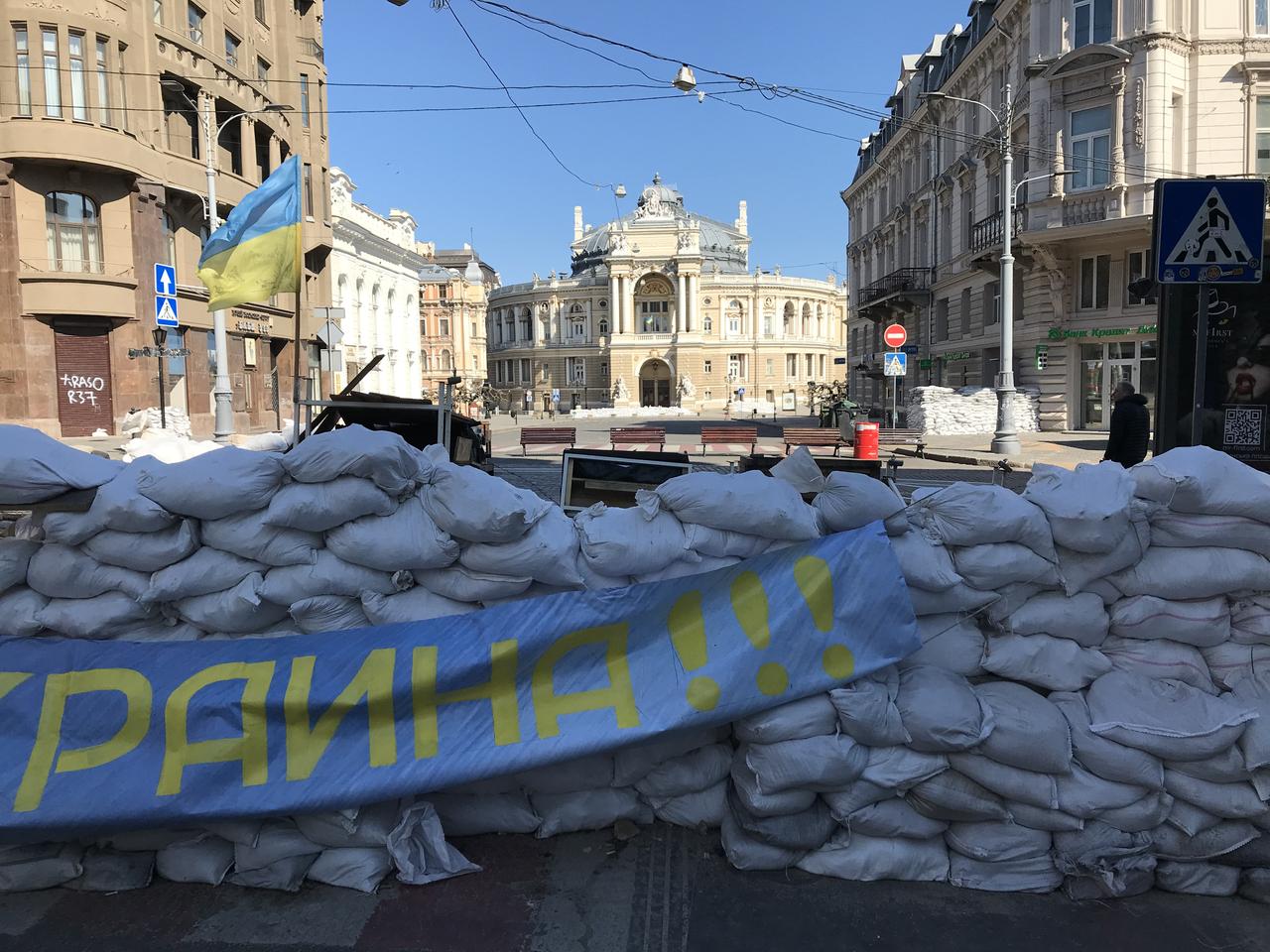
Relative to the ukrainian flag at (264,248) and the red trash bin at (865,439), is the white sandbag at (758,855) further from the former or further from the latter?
the red trash bin at (865,439)

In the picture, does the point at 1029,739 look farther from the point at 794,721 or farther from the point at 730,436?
the point at 730,436

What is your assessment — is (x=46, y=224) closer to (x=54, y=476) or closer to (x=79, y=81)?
(x=79, y=81)

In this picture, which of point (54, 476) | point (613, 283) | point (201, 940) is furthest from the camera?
point (613, 283)

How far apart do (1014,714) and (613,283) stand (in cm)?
8794

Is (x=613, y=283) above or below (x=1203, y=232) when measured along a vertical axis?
above

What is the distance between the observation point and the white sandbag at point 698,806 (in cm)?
308

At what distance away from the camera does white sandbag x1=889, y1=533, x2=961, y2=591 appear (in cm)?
303

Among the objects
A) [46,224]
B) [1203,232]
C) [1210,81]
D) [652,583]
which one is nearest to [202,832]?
[652,583]

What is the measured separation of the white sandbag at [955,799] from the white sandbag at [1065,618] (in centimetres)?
59

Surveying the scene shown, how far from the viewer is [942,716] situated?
2834mm

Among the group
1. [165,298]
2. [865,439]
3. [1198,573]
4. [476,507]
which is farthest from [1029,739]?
[165,298]

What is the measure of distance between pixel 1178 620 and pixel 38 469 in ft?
13.0

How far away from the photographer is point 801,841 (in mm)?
2857

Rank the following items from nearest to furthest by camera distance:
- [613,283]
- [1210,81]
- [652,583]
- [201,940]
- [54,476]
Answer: [201,940] < [54,476] < [652,583] < [1210,81] < [613,283]
